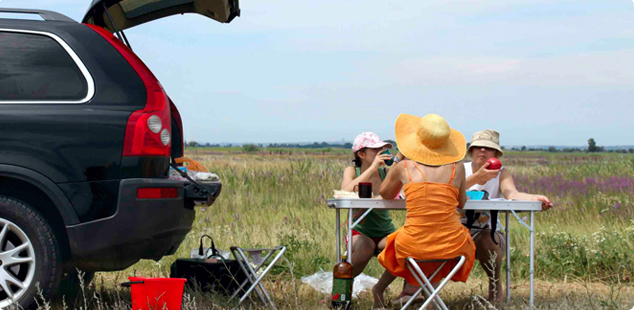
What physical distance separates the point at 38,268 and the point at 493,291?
10.4ft

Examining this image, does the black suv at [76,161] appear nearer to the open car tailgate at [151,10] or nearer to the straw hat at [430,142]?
the open car tailgate at [151,10]

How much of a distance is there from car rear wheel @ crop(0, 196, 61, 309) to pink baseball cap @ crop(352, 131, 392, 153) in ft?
7.72

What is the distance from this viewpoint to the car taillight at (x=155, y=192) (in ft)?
14.1

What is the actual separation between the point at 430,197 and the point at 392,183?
29 centimetres

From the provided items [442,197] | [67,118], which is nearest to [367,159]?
[442,197]

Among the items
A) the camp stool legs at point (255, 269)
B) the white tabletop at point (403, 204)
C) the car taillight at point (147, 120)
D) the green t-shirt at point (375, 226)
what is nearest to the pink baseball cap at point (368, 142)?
the green t-shirt at point (375, 226)

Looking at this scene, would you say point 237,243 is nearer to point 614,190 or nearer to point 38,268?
point 38,268

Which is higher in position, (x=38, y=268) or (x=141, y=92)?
(x=141, y=92)

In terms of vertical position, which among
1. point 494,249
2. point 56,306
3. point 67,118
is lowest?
point 56,306

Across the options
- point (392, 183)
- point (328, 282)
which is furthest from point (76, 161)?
point (328, 282)

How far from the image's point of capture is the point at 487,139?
5328mm

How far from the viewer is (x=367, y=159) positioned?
5.40 metres

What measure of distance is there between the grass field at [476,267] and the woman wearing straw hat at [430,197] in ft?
1.65

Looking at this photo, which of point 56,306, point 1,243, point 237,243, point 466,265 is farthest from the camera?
point 237,243
